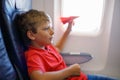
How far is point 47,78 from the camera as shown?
113 cm

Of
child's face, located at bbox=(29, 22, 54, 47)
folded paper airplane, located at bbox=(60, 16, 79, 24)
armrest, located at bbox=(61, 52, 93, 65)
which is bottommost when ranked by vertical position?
armrest, located at bbox=(61, 52, 93, 65)

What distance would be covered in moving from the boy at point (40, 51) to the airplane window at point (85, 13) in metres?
0.50

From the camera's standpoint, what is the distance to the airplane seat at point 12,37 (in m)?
1.04

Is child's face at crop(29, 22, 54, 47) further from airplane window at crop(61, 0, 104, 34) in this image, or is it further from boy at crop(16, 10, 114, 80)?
airplane window at crop(61, 0, 104, 34)

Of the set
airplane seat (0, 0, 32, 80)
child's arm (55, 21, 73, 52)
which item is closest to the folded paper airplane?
child's arm (55, 21, 73, 52)

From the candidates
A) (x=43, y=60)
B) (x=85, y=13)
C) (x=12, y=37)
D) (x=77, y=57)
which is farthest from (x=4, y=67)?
(x=85, y=13)

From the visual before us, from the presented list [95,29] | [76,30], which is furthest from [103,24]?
[76,30]

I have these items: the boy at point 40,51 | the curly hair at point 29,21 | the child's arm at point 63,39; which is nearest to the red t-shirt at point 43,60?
the boy at point 40,51

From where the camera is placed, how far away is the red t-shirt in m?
1.15

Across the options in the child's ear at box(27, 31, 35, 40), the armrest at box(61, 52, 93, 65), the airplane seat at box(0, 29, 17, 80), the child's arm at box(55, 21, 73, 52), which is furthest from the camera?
the child's arm at box(55, 21, 73, 52)

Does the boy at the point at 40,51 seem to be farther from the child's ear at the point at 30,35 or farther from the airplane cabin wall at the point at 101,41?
the airplane cabin wall at the point at 101,41

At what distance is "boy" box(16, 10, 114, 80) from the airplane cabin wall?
45 cm

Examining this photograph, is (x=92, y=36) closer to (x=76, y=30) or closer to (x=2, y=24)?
(x=76, y=30)

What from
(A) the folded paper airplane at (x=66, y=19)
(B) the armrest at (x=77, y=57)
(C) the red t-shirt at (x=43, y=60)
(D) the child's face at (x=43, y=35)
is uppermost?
(A) the folded paper airplane at (x=66, y=19)
